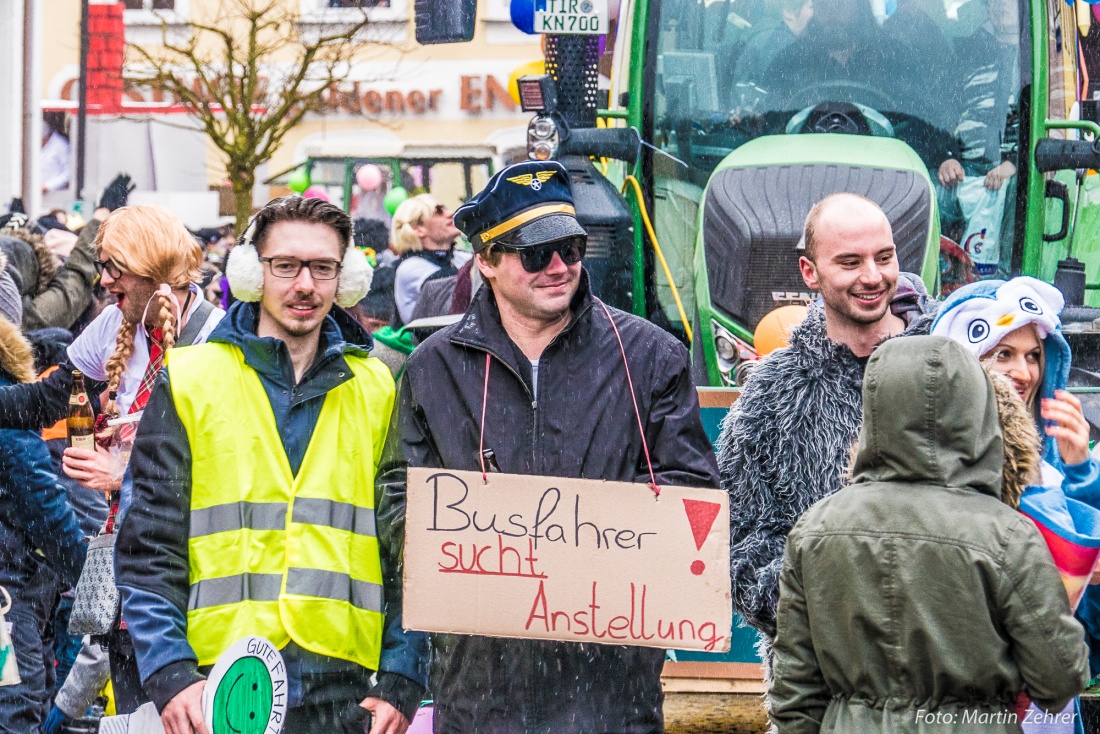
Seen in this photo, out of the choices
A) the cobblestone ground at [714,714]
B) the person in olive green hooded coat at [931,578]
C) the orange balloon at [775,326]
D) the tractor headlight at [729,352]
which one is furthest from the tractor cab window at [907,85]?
the person in olive green hooded coat at [931,578]

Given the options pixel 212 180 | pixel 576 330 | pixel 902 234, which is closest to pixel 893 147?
pixel 902 234

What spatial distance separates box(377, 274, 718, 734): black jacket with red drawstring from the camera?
3510 millimetres

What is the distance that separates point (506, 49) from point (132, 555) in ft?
103

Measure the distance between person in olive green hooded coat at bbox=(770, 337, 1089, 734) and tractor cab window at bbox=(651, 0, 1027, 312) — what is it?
4.56 m

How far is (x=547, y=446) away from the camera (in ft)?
11.8

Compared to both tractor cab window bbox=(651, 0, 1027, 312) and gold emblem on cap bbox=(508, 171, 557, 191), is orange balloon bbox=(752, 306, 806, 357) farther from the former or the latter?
gold emblem on cap bbox=(508, 171, 557, 191)

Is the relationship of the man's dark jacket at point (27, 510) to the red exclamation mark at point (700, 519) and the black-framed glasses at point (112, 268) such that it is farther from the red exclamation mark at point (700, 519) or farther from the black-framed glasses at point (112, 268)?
the red exclamation mark at point (700, 519)

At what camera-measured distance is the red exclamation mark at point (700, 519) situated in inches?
138

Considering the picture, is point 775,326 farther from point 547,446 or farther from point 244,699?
point 244,699

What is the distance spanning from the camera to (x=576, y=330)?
145 inches

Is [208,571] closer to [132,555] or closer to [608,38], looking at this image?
[132,555]

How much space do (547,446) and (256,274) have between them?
0.82 m

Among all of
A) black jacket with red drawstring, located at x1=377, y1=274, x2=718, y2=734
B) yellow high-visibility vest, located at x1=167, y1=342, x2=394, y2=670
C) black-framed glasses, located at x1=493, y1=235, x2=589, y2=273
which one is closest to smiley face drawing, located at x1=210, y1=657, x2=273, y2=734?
yellow high-visibility vest, located at x1=167, y1=342, x2=394, y2=670

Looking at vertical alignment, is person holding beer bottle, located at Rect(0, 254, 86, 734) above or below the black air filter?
below
